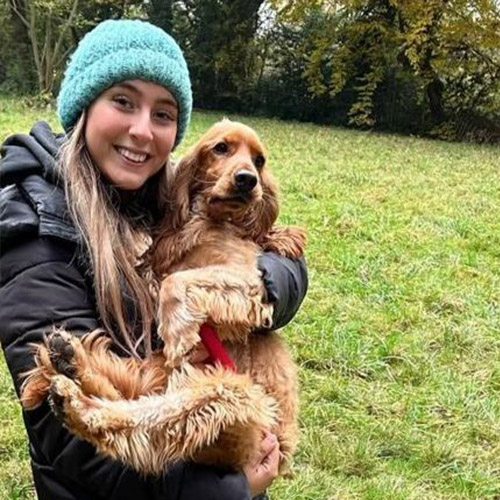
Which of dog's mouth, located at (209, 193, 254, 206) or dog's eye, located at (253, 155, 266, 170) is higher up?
dog's eye, located at (253, 155, 266, 170)

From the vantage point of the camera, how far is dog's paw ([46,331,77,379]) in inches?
92.7

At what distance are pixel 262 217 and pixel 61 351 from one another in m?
1.46

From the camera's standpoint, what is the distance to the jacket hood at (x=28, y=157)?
2650mm

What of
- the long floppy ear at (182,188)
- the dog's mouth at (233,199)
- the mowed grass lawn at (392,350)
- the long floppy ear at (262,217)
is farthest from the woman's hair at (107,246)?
the mowed grass lawn at (392,350)

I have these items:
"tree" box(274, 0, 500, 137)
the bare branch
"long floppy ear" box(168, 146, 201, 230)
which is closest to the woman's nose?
"long floppy ear" box(168, 146, 201, 230)

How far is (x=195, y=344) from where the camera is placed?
9.46 ft

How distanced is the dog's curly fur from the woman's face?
1.38 feet

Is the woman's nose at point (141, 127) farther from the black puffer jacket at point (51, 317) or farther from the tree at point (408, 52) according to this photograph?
the tree at point (408, 52)

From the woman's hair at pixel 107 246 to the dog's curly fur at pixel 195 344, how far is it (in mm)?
71

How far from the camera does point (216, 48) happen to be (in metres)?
28.2

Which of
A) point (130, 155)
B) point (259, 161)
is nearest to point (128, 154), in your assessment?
point (130, 155)

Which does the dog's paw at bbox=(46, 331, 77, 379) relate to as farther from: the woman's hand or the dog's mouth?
the dog's mouth

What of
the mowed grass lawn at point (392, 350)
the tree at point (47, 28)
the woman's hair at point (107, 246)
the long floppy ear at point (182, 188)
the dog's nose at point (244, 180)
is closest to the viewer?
the woman's hair at point (107, 246)

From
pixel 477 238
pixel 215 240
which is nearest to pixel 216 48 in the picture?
pixel 477 238
